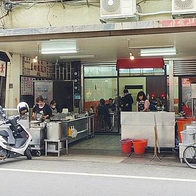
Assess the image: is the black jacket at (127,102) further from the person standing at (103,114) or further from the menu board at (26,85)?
the menu board at (26,85)

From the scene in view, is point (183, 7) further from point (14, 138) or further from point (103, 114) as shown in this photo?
point (103, 114)

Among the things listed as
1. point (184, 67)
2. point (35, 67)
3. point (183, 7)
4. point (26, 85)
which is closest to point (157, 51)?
point (183, 7)

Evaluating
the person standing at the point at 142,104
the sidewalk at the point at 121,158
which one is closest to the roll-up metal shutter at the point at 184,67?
the person standing at the point at 142,104

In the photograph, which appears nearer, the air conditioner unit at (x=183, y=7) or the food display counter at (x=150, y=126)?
the air conditioner unit at (x=183, y=7)

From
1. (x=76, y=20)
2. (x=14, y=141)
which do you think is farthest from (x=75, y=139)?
(x=76, y=20)

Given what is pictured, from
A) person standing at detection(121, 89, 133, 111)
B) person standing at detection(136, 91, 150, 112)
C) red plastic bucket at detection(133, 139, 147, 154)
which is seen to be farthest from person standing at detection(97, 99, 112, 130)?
red plastic bucket at detection(133, 139, 147, 154)

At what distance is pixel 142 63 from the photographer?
13359 mm

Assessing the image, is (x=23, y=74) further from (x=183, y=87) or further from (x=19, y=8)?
(x=183, y=87)

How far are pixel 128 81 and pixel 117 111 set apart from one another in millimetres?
1352

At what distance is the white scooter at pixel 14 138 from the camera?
9242mm

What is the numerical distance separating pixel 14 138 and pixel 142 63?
5.83 metres

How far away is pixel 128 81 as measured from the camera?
1561 cm

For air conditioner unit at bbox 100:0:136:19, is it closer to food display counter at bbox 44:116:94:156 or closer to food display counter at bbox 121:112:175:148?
food display counter at bbox 121:112:175:148

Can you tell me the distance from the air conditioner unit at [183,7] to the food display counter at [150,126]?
10.9 ft
